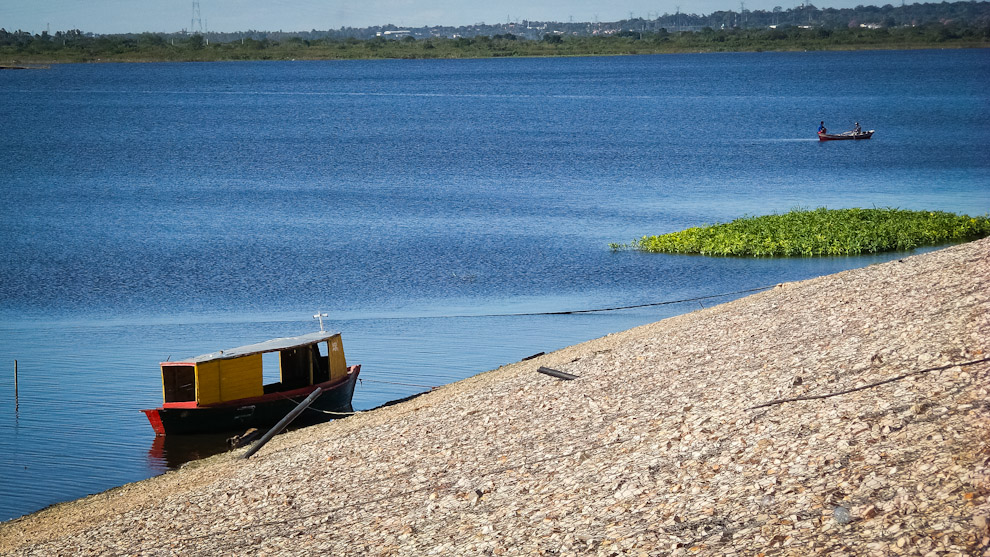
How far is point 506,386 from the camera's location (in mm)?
18844

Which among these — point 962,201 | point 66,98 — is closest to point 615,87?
point 66,98

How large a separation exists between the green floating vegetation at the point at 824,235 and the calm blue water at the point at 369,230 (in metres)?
1.48

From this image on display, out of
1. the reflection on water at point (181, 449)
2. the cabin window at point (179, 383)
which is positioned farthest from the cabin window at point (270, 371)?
the reflection on water at point (181, 449)

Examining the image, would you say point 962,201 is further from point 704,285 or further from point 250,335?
point 250,335

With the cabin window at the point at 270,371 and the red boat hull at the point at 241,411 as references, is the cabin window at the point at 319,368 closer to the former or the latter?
the red boat hull at the point at 241,411

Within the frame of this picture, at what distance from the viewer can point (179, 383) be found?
74.5ft

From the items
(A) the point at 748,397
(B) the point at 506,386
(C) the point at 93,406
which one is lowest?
(C) the point at 93,406

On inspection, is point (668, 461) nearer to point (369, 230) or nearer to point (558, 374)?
point (558, 374)

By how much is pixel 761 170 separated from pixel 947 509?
59752 mm

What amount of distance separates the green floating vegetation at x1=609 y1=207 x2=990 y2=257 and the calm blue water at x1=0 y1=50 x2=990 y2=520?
1484mm

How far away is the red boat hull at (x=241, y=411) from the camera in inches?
863

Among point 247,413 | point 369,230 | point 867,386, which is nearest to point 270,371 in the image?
point 247,413

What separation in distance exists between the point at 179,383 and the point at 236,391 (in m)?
1.32

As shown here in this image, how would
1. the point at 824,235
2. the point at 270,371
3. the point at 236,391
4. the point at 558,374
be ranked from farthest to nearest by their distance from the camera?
the point at 824,235 → the point at 270,371 → the point at 236,391 → the point at 558,374
